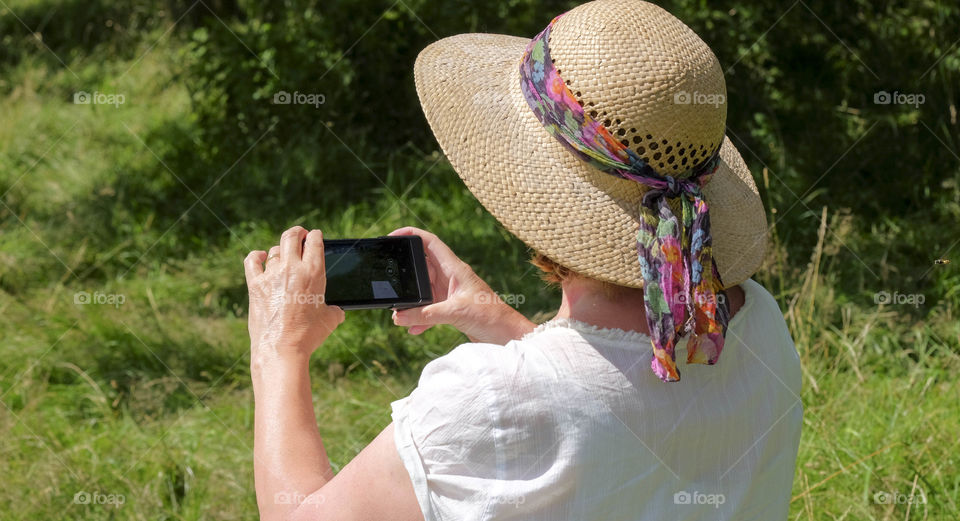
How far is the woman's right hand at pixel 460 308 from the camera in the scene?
213 centimetres

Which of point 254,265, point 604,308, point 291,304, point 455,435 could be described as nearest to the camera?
point 455,435

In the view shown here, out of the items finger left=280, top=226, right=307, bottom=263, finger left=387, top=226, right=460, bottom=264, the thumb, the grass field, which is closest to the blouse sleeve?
finger left=280, top=226, right=307, bottom=263

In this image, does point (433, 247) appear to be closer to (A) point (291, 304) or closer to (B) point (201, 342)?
(A) point (291, 304)

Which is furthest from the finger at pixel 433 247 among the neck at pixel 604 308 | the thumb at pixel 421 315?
the neck at pixel 604 308

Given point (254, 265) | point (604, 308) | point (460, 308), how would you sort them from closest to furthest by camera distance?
1. point (604, 308)
2. point (254, 265)
3. point (460, 308)

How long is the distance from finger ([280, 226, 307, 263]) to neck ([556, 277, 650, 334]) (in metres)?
0.52

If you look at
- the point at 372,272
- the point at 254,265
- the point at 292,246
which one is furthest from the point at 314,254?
the point at 372,272

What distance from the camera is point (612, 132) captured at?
1537 millimetres

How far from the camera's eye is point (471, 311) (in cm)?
213

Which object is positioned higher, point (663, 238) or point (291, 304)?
point (291, 304)

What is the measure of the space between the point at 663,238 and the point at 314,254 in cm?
66

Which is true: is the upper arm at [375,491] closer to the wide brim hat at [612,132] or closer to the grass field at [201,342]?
the wide brim hat at [612,132]

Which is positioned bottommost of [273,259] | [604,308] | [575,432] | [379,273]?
[575,432]

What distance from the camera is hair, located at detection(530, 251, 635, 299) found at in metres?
1.64
